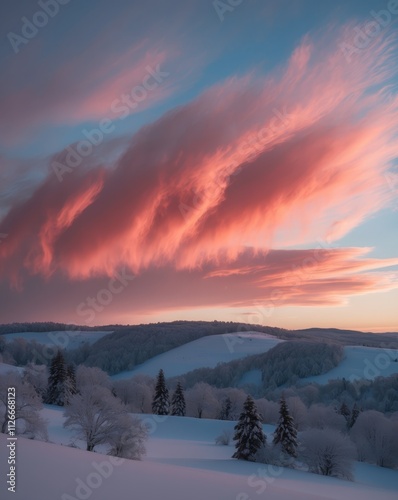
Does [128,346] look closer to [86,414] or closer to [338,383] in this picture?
[338,383]

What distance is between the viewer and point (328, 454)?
36.0 meters

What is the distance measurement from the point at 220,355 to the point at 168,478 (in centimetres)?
18060

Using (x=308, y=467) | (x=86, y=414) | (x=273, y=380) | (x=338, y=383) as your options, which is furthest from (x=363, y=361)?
(x=86, y=414)

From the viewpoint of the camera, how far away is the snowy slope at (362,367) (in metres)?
134

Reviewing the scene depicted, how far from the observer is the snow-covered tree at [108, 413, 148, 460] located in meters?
30.8

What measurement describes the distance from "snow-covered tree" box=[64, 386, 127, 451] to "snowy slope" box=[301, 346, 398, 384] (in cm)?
10948

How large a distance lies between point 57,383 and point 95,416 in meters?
35.5

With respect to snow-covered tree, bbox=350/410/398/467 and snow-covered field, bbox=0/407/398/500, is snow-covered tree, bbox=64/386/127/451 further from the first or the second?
snow-covered tree, bbox=350/410/398/467

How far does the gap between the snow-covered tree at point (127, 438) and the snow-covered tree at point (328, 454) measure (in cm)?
1534

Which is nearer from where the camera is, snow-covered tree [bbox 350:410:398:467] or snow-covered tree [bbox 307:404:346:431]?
snow-covered tree [bbox 350:410:398:467]

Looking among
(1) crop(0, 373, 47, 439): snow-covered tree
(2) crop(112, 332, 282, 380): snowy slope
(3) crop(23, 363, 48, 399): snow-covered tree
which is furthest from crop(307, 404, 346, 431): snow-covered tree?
(2) crop(112, 332, 282, 380): snowy slope

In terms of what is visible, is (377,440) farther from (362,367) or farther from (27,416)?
(362,367)

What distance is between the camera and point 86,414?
1271 inches

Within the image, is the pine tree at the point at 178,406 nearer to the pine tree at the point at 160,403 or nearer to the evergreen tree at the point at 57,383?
the pine tree at the point at 160,403
